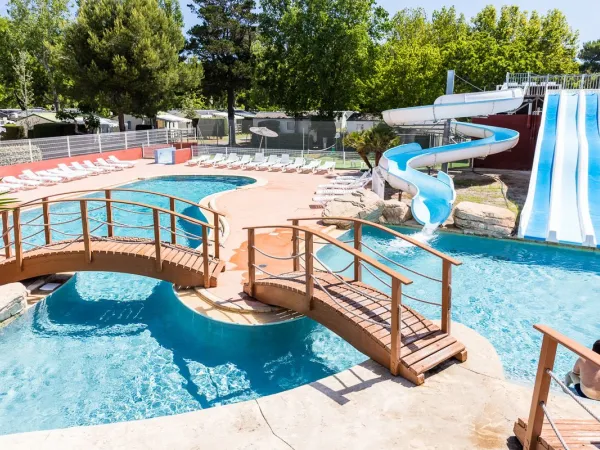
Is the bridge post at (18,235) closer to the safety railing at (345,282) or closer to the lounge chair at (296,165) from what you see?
the safety railing at (345,282)

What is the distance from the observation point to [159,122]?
48.0 metres

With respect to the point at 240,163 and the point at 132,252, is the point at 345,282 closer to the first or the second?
the point at 132,252

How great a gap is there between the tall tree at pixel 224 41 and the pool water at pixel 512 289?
25.3m

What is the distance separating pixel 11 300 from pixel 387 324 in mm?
5869

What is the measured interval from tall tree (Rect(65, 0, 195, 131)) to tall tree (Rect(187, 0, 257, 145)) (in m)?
4.68

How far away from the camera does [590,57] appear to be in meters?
83.6

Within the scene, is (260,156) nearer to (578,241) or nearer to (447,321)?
(578,241)

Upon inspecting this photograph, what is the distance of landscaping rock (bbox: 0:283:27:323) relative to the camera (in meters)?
7.53

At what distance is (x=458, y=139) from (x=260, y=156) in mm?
9898

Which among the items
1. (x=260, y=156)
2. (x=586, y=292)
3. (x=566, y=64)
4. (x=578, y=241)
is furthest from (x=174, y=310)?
(x=566, y=64)

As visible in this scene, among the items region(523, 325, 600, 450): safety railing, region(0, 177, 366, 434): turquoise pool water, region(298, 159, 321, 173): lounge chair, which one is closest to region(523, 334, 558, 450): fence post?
region(523, 325, 600, 450): safety railing

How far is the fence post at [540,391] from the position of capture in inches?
131

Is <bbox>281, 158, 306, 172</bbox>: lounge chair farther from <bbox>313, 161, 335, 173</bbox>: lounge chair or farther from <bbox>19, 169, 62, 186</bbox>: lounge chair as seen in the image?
<bbox>19, 169, 62, 186</bbox>: lounge chair

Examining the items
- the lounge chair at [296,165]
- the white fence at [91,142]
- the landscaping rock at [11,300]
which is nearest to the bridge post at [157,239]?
the landscaping rock at [11,300]
